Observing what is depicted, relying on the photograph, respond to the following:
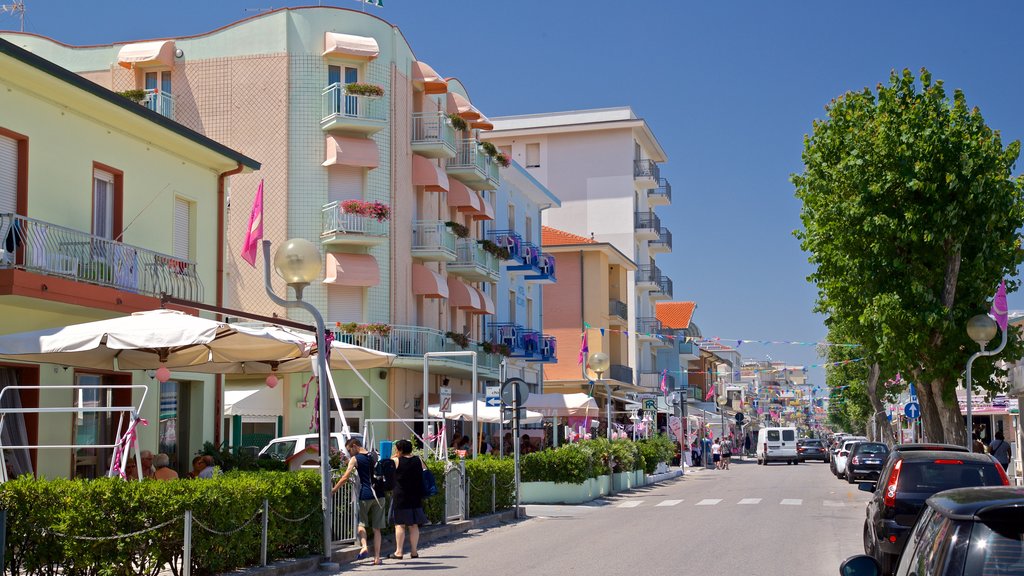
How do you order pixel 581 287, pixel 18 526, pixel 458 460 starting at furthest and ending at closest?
1. pixel 581 287
2. pixel 458 460
3. pixel 18 526

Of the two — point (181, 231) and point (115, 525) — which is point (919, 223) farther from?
→ point (115, 525)

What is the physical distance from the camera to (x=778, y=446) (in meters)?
69.3

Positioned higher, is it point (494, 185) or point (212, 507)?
point (494, 185)

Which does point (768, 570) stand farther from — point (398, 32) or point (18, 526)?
point (398, 32)

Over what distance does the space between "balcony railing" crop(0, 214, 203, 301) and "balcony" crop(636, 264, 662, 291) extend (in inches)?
1959

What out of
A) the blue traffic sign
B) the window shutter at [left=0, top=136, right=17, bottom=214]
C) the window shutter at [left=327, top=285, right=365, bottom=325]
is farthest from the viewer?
the window shutter at [left=327, top=285, right=365, bottom=325]

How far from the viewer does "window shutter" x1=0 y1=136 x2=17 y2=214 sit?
734 inches

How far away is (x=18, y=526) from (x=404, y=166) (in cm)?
2833

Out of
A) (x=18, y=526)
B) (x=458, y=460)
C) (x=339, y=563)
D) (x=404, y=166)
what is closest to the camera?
(x=18, y=526)

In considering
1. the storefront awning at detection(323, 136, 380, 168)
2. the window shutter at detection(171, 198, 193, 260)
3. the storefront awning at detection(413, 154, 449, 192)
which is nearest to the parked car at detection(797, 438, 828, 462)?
the storefront awning at detection(413, 154, 449, 192)

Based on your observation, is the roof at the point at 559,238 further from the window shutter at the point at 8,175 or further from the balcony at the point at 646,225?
the window shutter at the point at 8,175

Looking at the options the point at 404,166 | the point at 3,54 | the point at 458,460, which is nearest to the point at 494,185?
the point at 404,166

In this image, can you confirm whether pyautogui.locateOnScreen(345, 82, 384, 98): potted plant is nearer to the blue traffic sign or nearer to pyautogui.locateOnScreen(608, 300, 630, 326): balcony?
the blue traffic sign

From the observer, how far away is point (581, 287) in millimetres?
61938
